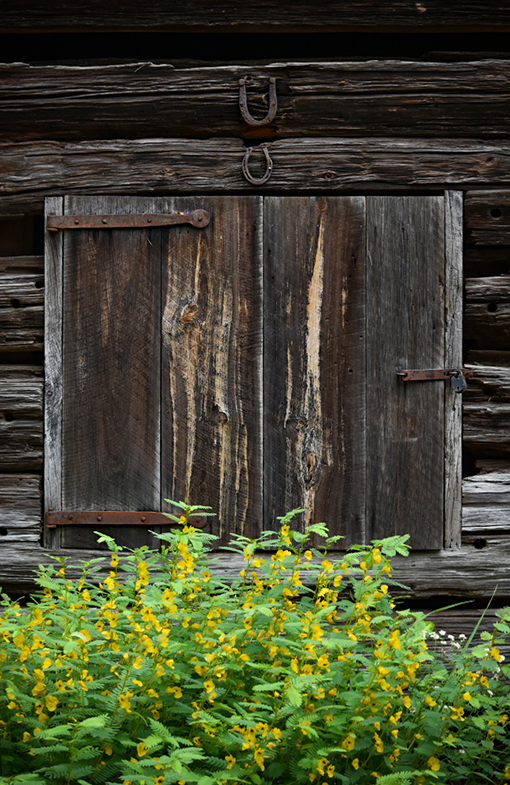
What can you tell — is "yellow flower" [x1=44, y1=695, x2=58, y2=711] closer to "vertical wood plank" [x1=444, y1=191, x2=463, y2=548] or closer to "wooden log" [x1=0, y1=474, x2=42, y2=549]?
"wooden log" [x1=0, y1=474, x2=42, y2=549]

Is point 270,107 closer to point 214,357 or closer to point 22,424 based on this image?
point 214,357

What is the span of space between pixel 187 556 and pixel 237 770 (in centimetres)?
50

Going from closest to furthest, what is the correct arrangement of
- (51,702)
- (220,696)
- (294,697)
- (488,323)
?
(294,697), (51,702), (220,696), (488,323)

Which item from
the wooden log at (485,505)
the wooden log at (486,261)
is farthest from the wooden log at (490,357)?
the wooden log at (485,505)

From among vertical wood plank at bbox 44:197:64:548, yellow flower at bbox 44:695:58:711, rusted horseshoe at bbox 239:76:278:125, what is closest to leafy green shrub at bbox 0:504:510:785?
yellow flower at bbox 44:695:58:711

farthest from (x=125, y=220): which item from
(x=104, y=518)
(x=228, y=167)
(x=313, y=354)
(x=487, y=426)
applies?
(x=487, y=426)

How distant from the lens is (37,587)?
3053 mm

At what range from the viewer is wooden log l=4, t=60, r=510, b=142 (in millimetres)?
3059

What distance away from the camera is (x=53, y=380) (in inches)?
119

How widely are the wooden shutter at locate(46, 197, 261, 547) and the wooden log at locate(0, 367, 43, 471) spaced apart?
11cm

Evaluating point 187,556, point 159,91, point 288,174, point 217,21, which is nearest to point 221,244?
point 288,174

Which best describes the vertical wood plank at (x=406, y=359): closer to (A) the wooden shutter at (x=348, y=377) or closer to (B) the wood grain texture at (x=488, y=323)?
(A) the wooden shutter at (x=348, y=377)

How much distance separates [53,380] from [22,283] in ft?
1.55

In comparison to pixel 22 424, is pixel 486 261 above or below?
above
